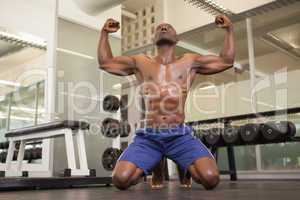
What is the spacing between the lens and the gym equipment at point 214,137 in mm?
4230

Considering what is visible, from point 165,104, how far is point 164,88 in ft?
0.32

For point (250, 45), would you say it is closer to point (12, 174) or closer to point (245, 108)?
point (245, 108)

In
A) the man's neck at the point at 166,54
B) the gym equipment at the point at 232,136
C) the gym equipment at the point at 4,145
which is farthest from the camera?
the gym equipment at the point at 4,145

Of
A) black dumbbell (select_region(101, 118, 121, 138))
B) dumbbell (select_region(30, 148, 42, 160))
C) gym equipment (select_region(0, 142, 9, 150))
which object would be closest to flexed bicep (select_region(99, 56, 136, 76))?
black dumbbell (select_region(101, 118, 121, 138))

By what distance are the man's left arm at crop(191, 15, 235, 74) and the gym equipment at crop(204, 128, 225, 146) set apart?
7.41 ft

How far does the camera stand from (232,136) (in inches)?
162

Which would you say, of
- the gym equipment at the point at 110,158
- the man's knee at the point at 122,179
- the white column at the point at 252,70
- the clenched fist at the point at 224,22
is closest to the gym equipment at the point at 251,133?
the white column at the point at 252,70

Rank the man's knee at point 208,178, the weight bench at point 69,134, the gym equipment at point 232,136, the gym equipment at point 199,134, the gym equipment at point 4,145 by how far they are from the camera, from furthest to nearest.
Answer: the gym equipment at point 4,145 < the gym equipment at point 199,134 < the gym equipment at point 232,136 < the weight bench at point 69,134 < the man's knee at point 208,178

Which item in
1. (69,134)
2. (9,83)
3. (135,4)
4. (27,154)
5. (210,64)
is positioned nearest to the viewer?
(210,64)

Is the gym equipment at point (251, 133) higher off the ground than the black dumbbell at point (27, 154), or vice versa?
the gym equipment at point (251, 133)

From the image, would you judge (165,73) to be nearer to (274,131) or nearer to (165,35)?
(165,35)

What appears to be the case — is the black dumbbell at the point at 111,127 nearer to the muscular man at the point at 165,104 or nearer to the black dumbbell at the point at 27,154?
the muscular man at the point at 165,104

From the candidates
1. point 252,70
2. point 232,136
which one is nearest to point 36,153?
point 232,136

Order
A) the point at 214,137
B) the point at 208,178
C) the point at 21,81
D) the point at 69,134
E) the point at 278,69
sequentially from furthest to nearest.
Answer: the point at 21,81 < the point at 278,69 < the point at 214,137 < the point at 69,134 < the point at 208,178
